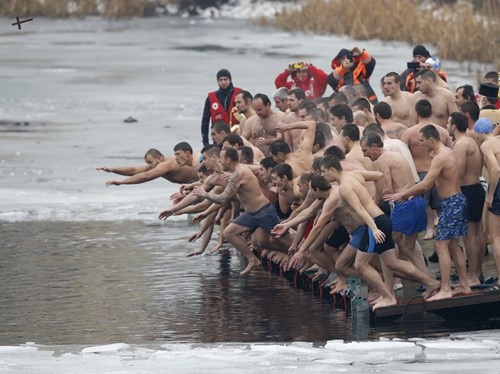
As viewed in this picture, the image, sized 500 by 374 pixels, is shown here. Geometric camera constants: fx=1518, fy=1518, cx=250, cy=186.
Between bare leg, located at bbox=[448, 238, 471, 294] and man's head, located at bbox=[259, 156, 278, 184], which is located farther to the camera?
man's head, located at bbox=[259, 156, 278, 184]

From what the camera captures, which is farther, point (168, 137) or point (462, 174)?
point (168, 137)

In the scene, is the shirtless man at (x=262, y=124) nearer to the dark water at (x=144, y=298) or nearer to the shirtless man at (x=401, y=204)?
the dark water at (x=144, y=298)

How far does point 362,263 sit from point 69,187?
9985 mm

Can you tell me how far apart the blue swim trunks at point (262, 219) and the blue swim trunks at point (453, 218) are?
2937mm

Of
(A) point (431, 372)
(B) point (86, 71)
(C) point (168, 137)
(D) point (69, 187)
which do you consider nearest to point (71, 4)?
(B) point (86, 71)

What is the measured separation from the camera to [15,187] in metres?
23.4

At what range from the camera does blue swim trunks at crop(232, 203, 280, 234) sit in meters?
16.9

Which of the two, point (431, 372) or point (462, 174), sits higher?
point (462, 174)

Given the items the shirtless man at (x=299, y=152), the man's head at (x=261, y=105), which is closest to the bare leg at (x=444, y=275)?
the shirtless man at (x=299, y=152)

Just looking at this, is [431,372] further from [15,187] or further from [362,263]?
[15,187]

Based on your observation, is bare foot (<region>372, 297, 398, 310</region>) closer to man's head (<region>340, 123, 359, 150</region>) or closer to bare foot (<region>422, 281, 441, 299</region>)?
bare foot (<region>422, 281, 441, 299</region>)

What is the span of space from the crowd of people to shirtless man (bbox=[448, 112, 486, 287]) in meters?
0.01

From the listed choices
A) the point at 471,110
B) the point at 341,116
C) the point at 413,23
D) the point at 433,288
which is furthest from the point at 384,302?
the point at 413,23

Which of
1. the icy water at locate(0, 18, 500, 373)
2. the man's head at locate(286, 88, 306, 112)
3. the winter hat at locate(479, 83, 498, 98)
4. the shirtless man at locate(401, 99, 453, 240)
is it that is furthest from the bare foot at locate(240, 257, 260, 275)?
the winter hat at locate(479, 83, 498, 98)
